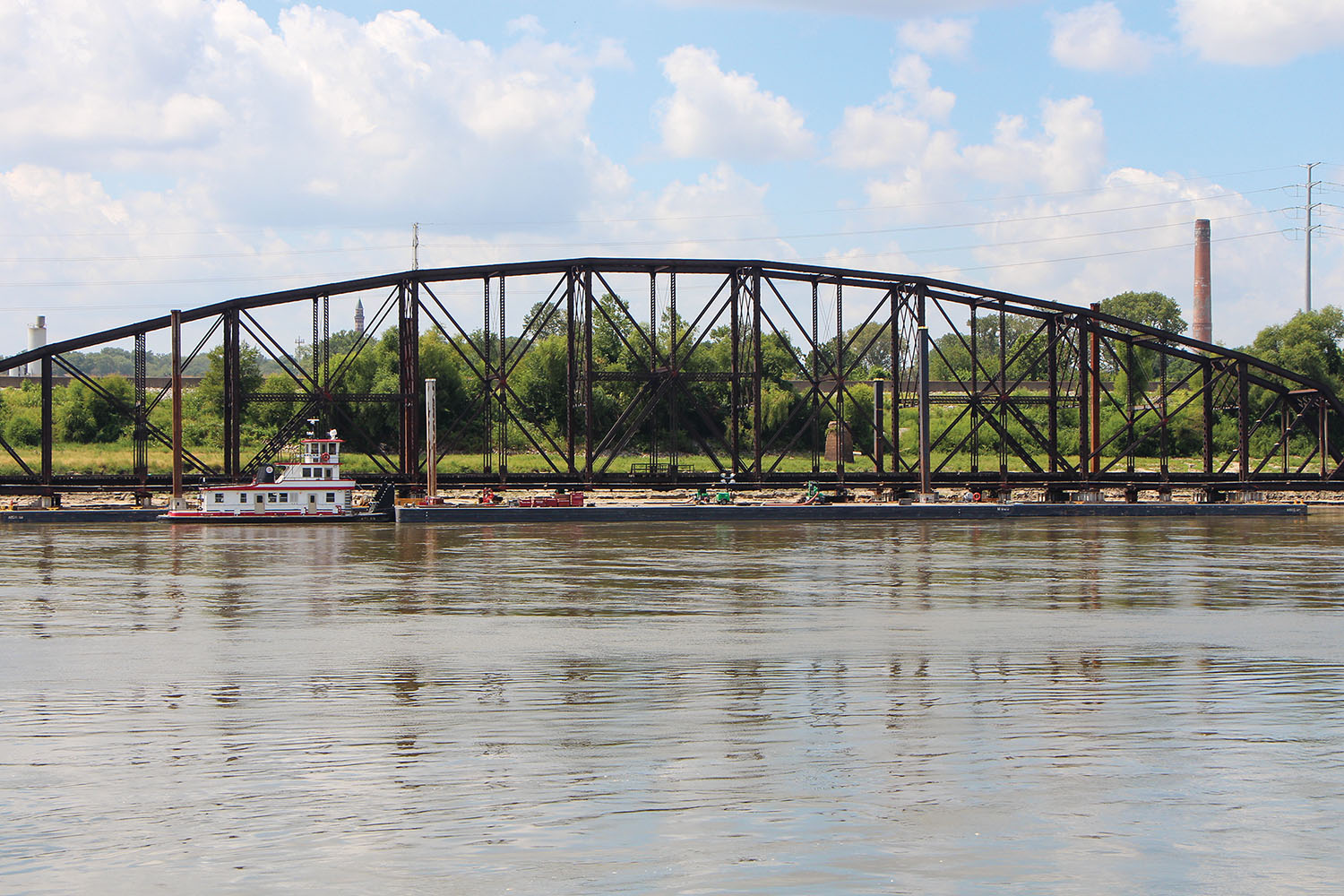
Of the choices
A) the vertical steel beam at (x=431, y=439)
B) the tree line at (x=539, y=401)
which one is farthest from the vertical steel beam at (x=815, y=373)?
the vertical steel beam at (x=431, y=439)

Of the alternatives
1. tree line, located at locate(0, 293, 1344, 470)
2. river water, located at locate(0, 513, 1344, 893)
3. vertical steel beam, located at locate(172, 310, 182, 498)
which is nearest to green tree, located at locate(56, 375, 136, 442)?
tree line, located at locate(0, 293, 1344, 470)

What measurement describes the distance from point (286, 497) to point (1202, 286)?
3492 inches

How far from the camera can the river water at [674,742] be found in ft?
34.3

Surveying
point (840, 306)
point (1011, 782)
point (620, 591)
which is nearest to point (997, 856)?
point (1011, 782)

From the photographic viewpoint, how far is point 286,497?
64438 mm

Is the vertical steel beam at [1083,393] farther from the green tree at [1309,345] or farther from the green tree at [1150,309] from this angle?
the green tree at [1150,309]

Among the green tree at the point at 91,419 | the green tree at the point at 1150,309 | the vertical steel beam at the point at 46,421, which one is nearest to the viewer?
the vertical steel beam at the point at 46,421

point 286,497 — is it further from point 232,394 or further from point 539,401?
point 539,401

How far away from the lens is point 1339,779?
504 inches

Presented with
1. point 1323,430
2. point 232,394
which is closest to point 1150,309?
point 1323,430

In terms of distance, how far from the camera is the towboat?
63406 millimetres

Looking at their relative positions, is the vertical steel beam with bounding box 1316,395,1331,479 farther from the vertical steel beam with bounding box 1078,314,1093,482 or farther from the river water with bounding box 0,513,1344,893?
the river water with bounding box 0,513,1344,893

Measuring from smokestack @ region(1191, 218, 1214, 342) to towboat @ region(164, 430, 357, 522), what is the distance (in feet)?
278

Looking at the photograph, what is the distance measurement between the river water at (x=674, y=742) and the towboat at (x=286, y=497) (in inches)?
1228
